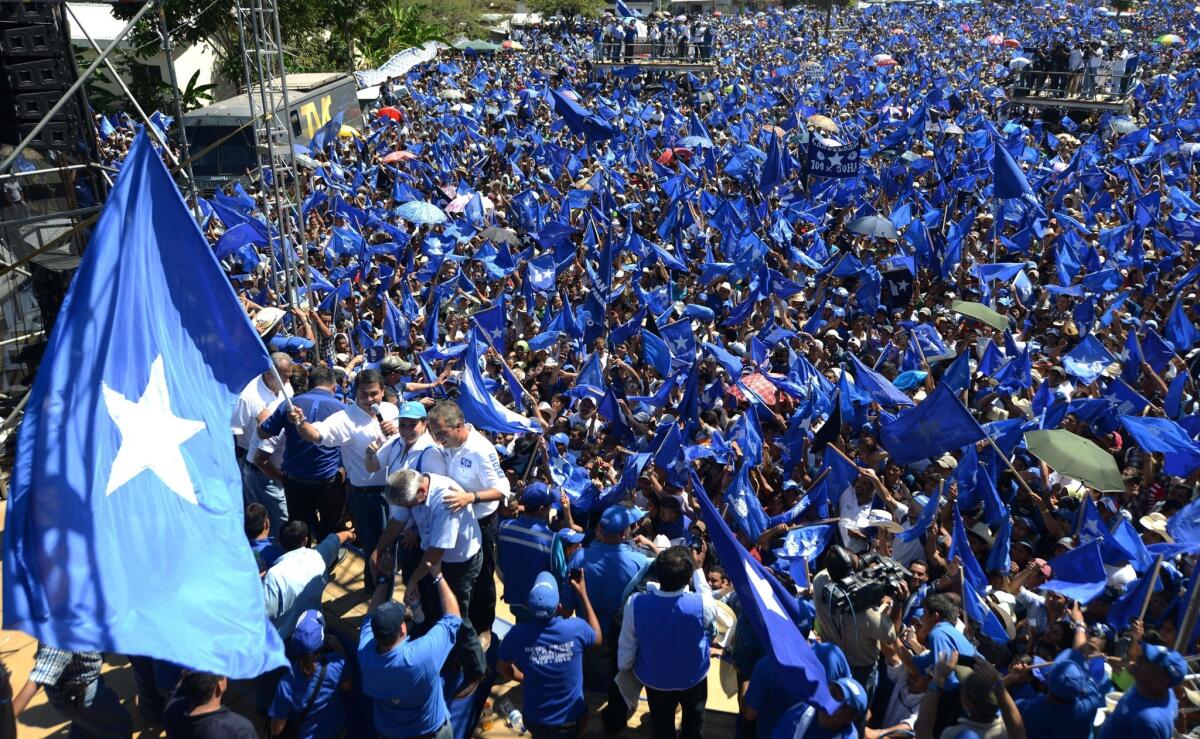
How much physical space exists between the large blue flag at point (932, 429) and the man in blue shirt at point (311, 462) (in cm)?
374

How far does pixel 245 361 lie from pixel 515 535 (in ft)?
5.44

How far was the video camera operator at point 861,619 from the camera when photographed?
4.35 m

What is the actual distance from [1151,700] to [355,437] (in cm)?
403

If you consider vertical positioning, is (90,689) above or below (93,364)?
below

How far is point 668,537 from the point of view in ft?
19.9

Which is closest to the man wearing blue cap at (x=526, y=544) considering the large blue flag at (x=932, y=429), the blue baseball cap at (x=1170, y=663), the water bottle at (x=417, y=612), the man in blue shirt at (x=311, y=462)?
the water bottle at (x=417, y=612)

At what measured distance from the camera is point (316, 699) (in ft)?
14.5

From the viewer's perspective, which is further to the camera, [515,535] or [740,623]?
[515,535]

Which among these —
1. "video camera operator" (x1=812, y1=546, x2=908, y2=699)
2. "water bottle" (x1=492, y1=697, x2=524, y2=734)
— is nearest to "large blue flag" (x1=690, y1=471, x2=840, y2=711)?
"video camera operator" (x1=812, y1=546, x2=908, y2=699)

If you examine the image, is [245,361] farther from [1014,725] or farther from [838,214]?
[838,214]

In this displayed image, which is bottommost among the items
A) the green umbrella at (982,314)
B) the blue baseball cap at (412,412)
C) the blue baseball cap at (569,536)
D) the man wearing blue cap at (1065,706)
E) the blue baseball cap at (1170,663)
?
the green umbrella at (982,314)

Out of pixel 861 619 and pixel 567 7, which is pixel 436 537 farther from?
pixel 567 7

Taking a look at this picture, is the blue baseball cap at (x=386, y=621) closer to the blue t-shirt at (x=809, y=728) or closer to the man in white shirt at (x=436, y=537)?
the man in white shirt at (x=436, y=537)

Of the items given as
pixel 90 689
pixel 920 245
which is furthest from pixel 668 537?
pixel 920 245
